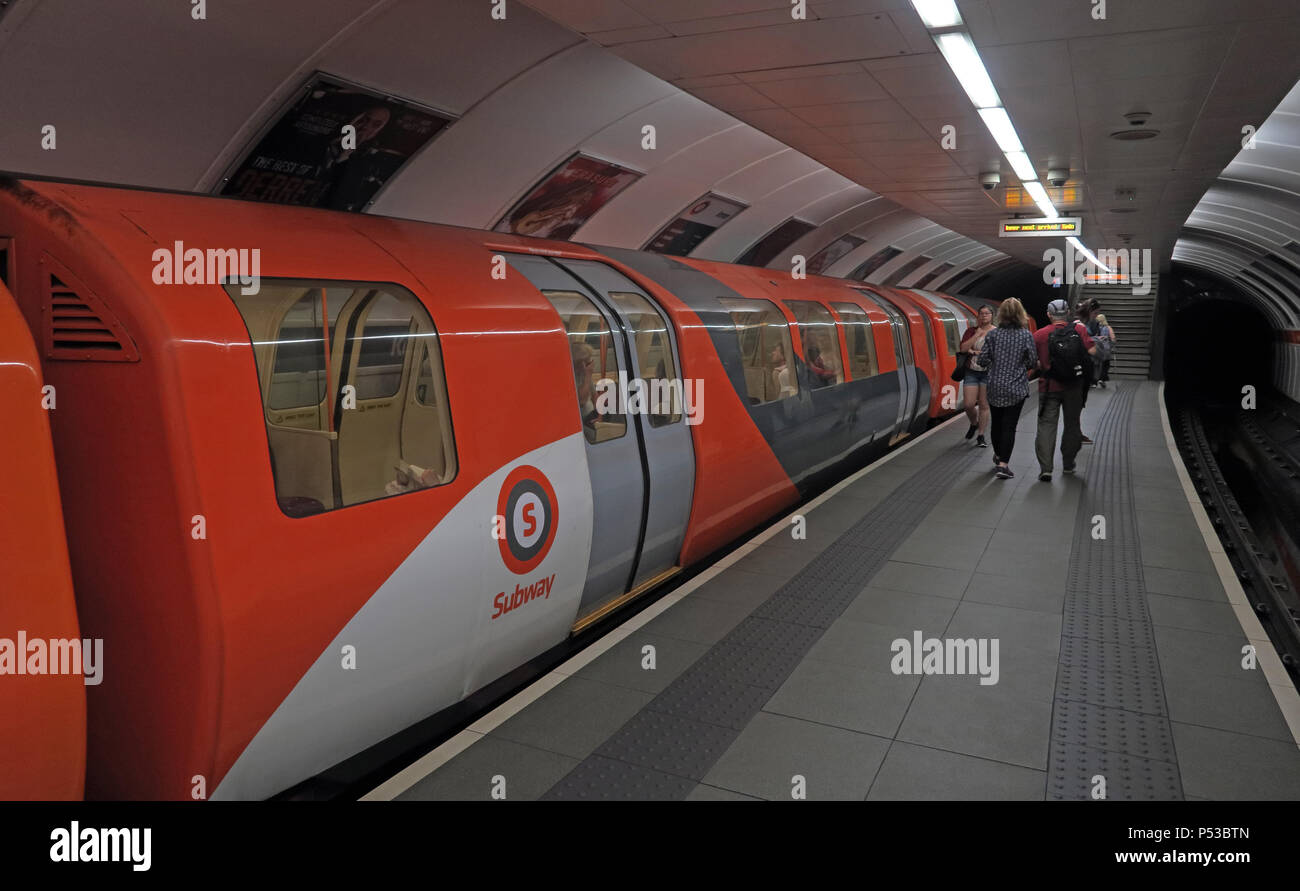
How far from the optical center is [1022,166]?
32.5ft

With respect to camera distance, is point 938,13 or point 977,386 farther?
point 977,386

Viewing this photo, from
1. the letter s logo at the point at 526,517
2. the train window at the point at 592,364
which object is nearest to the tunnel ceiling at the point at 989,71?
the train window at the point at 592,364

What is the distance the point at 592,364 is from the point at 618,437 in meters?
0.42

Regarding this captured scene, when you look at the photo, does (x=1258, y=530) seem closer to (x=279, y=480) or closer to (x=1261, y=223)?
(x=1261, y=223)

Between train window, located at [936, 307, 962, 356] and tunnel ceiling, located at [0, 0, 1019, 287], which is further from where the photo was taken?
train window, located at [936, 307, 962, 356]

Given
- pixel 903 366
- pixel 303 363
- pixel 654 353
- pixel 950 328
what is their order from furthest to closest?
pixel 950 328
pixel 903 366
pixel 654 353
pixel 303 363

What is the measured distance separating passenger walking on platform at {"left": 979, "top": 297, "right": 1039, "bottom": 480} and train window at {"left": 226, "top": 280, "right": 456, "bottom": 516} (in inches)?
242

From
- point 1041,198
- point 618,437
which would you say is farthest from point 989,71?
point 1041,198

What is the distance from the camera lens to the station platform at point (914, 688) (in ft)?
11.0

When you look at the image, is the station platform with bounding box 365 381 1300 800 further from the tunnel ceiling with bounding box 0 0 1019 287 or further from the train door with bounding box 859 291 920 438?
the train door with bounding box 859 291 920 438

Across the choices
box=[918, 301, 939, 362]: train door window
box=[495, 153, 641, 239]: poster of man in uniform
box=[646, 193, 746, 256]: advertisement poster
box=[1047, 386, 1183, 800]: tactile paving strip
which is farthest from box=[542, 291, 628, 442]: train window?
box=[918, 301, 939, 362]: train door window

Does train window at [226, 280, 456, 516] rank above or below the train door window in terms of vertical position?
→ below

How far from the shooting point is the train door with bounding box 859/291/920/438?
1155 centimetres
